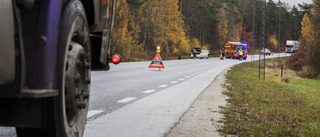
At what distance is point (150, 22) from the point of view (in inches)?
2167

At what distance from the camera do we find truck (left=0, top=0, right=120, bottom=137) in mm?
1758

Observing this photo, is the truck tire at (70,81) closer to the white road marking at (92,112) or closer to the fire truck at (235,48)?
the white road marking at (92,112)

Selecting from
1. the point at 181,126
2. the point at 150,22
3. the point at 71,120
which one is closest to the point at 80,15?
the point at 71,120

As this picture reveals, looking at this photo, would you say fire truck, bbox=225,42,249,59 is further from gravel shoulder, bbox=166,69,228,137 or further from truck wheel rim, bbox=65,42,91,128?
truck wheel rim, bbox=65,42,91,128

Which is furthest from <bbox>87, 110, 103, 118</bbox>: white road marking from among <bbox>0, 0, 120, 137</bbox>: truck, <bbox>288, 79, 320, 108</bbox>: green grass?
<bbox>288, 79, 320, 108</bbox>: green grass

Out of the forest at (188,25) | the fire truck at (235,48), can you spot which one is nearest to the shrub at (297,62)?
the forest at (188,25)

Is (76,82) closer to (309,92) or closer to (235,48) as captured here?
(309,92)

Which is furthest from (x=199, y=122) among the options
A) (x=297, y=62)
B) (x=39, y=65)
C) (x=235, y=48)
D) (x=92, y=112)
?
(x=235, y=48)

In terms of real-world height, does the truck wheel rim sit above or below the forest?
below

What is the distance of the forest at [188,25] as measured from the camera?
39.3 m

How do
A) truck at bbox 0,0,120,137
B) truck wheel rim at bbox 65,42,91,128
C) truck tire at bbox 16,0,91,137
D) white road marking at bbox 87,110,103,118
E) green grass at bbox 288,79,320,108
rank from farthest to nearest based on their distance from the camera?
green grass at bbox 288,79,320,108 < white road marking at bbox 87,110,103,118 < truck wheel rim at bbox 65,42,91,128 < truck tire at bbox 16,0,91,137 < truck at bbox 0,0,120,137

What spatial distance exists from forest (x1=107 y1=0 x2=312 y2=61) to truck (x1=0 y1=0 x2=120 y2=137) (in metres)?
21.1

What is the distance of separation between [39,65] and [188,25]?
8376cm

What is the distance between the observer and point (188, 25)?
84938 millimetres
